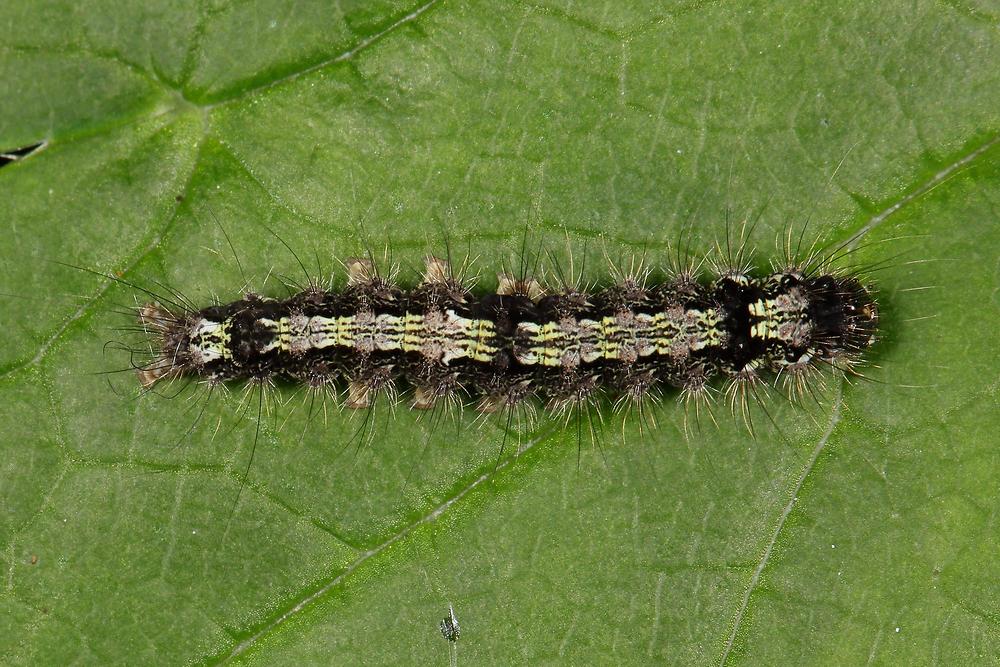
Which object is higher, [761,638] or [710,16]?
[710,16]

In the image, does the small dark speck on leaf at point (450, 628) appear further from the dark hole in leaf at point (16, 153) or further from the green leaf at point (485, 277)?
the dark hole in leaf at point (16, 153)

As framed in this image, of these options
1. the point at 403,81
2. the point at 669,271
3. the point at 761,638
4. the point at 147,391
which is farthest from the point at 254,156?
the point at 761,638

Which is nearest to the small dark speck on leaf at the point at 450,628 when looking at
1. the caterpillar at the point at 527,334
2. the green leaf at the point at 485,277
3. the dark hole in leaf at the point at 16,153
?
the green leaf at the point at 485,277

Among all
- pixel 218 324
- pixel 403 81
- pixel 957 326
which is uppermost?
pixel 403 81

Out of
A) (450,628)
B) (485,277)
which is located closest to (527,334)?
(485,277)

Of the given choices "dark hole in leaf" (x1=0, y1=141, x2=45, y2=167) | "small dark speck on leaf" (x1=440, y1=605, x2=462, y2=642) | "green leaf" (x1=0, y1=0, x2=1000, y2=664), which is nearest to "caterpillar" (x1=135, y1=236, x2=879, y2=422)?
"green leaf" (x1=0, y1=0, x2=1000, y2=664)

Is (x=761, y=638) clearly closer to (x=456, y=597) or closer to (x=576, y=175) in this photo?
(x=456, y=597)

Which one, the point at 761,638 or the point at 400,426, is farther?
the point at 400,426
